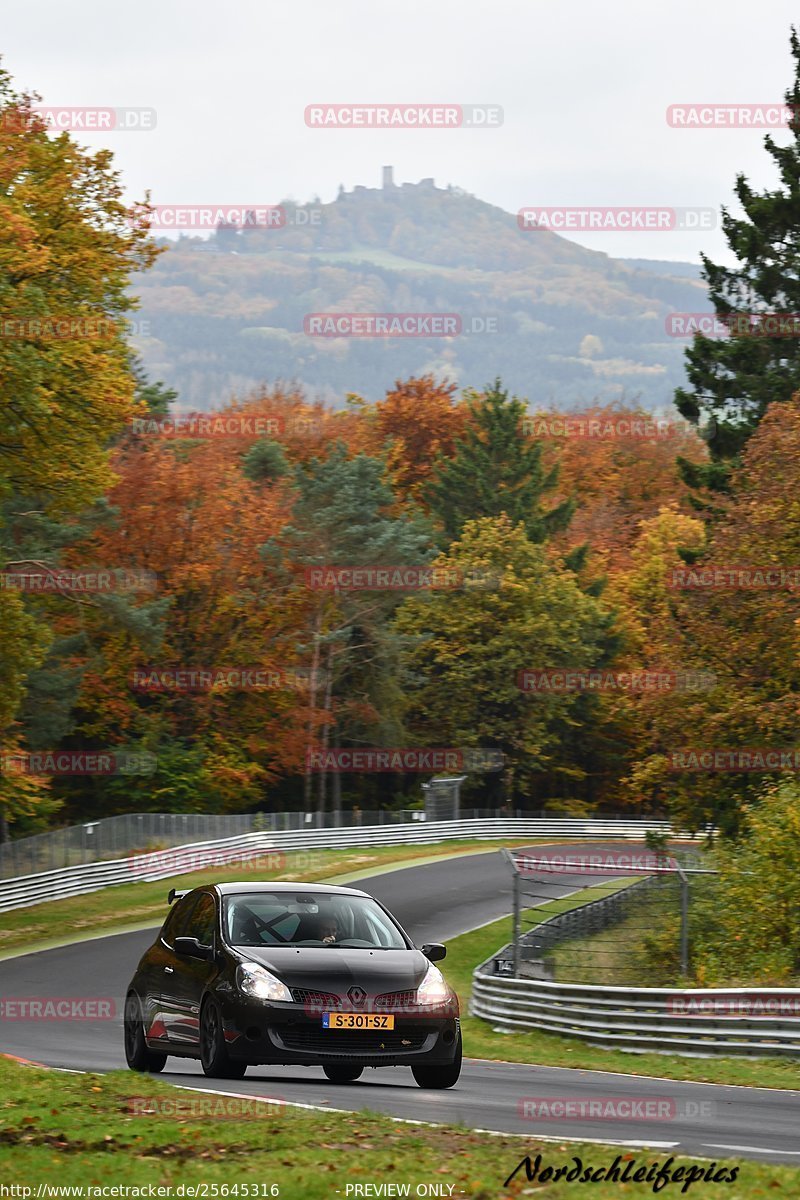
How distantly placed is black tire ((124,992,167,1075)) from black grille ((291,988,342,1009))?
231 cm

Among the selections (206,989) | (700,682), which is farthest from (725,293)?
(206,989)

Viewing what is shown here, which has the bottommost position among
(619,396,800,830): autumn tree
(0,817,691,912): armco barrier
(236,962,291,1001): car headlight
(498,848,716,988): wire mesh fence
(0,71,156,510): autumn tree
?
(0,817,691,912): armco barrier

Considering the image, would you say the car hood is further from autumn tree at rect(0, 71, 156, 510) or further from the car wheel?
autumn tree at rect(0, 71, 156, 510)

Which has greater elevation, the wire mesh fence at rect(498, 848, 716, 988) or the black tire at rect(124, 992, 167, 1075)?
the black tire at rect(124, 992, 167, 1075)

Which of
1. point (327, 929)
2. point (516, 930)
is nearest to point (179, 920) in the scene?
point (327, 929)

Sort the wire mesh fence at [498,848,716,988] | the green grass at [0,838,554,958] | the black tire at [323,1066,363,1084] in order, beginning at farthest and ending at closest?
the green grass at [0,838,554,958] → the wire mesh fence at [498,848,716,988] → the black tire at [323,1066,363,1084]

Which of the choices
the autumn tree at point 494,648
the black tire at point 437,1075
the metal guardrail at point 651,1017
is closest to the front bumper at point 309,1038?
the black tire at point 437,1075

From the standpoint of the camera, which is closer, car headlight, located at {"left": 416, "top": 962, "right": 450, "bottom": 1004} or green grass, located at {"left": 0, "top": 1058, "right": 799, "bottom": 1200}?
green grass, located at {"left": 0, "top": 1058, "right": 799, "bottom": 1200}

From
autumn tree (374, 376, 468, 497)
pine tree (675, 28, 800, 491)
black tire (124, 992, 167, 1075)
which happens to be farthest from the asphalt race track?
autumn tree (374, 376, 468, 497)

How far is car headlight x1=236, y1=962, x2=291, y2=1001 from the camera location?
12.4m

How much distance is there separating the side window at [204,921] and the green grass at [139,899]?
2303 cm

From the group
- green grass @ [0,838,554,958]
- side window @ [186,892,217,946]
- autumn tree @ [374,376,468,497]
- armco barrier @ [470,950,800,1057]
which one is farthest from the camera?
autumn tree @ [374,376,468,497]

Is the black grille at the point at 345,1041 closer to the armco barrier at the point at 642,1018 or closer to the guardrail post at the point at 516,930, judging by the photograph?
the armco barrier at the point at 642,1018

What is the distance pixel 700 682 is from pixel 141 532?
33.2 meters
